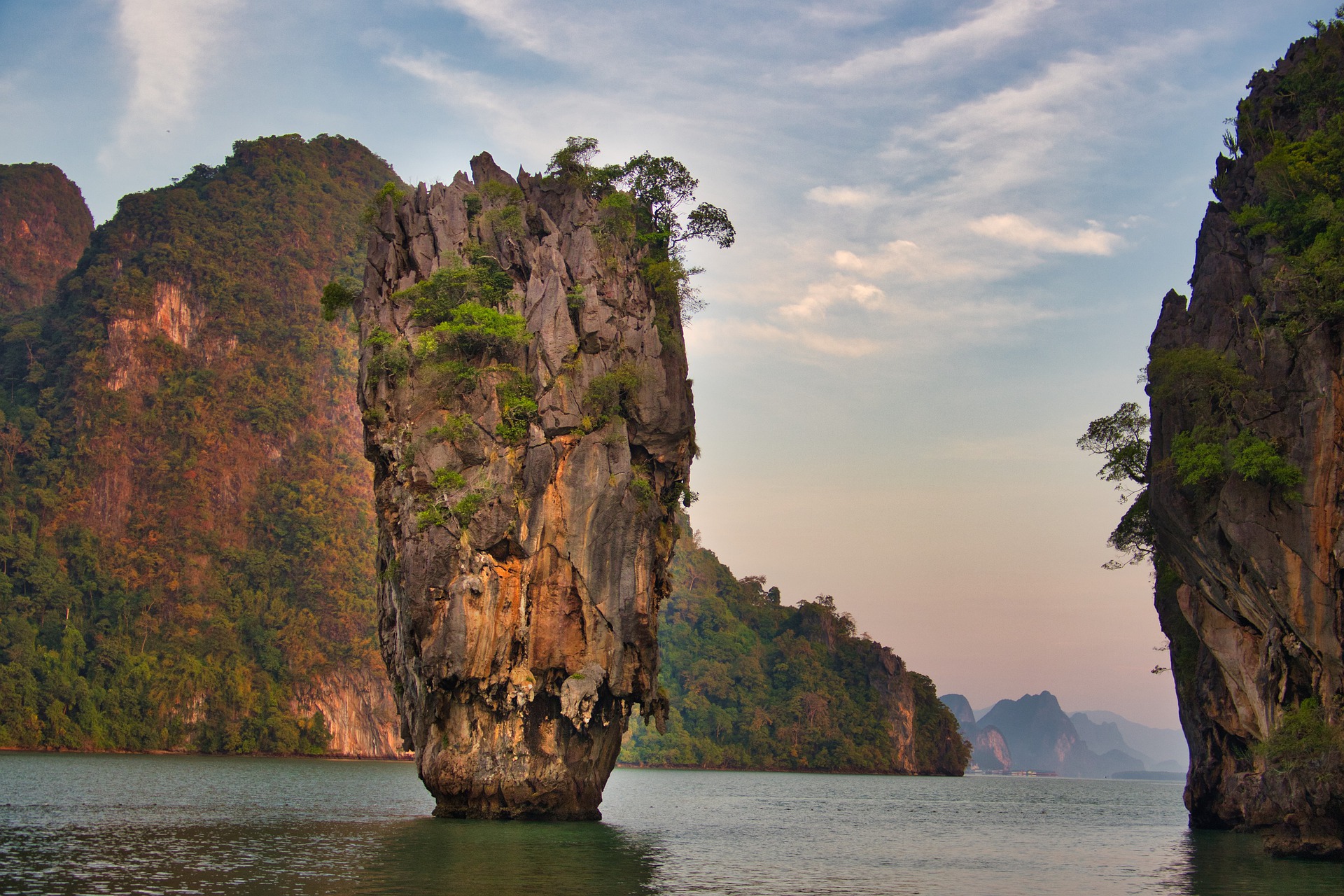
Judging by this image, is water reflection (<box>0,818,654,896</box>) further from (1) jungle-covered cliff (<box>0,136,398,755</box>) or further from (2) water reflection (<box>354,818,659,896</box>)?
(1) jungle-covered cliff (<box>0,136,398,755</box>)

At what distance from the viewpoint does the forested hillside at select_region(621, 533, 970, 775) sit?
359ft

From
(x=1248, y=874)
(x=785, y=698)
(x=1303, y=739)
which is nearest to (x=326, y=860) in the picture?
(x=1248, y=874)

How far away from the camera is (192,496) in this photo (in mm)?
109812

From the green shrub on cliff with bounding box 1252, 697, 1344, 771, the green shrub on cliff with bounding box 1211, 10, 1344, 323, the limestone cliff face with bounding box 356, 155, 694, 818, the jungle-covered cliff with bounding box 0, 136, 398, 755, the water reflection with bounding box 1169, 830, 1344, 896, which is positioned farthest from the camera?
the jungle-covered cliff with bounding box 0, 136, 398, 755

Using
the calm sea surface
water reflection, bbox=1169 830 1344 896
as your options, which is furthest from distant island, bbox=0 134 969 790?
water reflection, bbox=1169 830 1344 896

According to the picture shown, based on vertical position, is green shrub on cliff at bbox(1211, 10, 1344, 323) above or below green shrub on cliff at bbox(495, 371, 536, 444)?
above

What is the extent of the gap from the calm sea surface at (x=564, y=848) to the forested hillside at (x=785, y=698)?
2369 inches

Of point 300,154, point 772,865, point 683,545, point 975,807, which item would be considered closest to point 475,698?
point 772,865

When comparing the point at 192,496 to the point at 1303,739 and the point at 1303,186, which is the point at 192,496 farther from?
the point at 1303,739

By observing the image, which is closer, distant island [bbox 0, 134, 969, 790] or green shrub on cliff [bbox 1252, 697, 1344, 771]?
green shrub on cliff [bbox 1252, 697, 1344, 771]

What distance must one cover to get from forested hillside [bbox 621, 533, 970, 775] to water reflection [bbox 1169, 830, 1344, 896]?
7889 centimetres

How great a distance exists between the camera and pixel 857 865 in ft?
85.4

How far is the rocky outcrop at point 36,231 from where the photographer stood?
14212cm

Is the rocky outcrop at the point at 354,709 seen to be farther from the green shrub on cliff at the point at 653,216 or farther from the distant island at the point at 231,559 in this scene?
the green shrub on cliff at the point at 653,216
